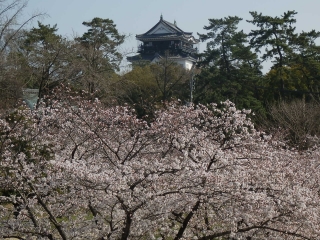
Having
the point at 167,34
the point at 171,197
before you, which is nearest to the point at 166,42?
the point at 167,34

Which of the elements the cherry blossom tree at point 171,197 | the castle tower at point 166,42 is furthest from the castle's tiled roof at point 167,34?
the cherry blossom tree at point 171,197

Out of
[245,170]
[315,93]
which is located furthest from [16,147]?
[315,93]

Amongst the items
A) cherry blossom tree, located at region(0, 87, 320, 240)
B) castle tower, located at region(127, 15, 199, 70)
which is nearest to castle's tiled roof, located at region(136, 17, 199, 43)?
castle tower, located at region(127, 15, 199, 70)

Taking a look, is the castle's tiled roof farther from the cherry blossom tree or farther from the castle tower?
the cherry blossom tree

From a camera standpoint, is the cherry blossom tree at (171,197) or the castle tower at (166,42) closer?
the cherry blossom tree at (171,197)

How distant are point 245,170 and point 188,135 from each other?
3.70 ft

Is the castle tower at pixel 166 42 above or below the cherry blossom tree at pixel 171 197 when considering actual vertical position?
above

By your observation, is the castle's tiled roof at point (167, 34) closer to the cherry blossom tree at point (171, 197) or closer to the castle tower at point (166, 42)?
the castle tower at point (166, 42)

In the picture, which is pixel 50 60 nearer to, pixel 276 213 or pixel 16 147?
pixel 16 147

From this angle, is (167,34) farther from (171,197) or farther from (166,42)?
(171,197)

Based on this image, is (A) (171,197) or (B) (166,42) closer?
(A) (171,197)

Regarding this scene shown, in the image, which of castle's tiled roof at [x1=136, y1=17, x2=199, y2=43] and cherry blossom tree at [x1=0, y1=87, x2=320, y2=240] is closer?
cherry blossom tree at [x1=0, y1=87, x2=320, y2=240]

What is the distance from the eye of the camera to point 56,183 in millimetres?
4711

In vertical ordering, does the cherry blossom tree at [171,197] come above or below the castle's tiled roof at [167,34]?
below
